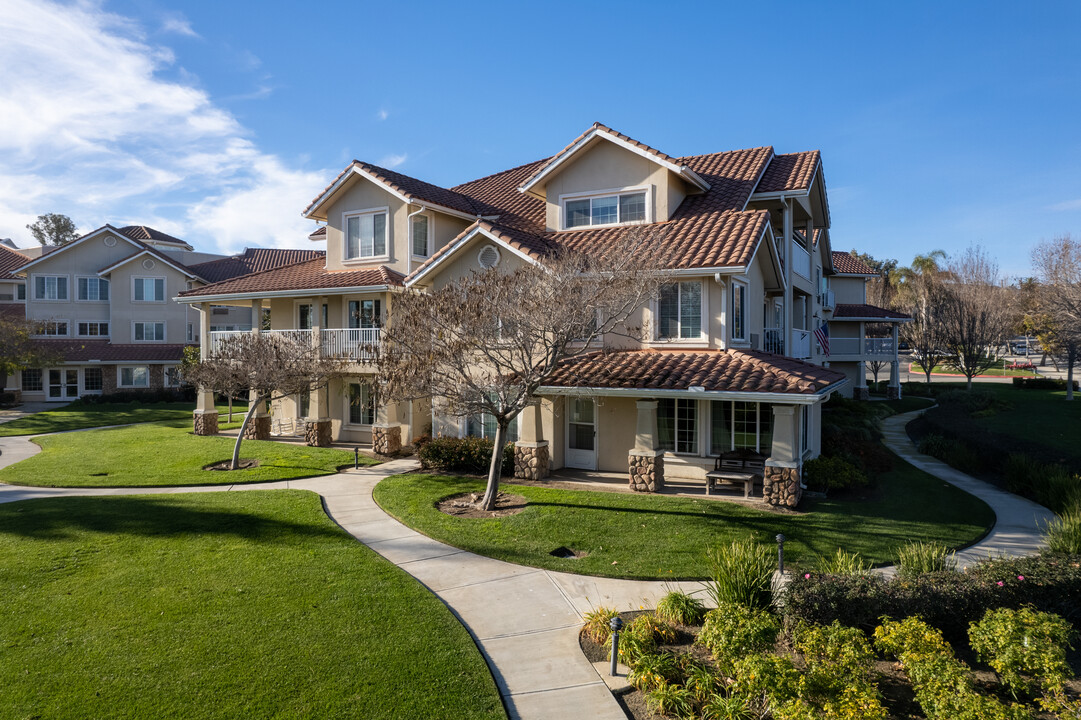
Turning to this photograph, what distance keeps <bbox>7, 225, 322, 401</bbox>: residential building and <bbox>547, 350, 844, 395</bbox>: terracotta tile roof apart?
90.7 ft

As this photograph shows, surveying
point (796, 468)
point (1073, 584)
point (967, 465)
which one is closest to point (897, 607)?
point (1073, 584)

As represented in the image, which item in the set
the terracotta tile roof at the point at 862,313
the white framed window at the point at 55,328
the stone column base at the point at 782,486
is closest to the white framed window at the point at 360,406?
the stone column base at the point at 782,486

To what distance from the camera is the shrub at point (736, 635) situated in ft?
23.1

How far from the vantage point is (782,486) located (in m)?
14.5

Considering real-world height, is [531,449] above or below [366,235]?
below

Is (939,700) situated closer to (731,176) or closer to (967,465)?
(967,465)

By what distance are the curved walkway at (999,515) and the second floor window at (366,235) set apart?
1921cm

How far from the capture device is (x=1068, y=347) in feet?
109

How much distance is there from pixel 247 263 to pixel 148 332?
7636 millimetres

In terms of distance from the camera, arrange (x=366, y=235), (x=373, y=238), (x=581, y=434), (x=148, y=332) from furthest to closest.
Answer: (x=148, y=332), (x=366, y=235), (x=373, y=238), (x=581, y=434)

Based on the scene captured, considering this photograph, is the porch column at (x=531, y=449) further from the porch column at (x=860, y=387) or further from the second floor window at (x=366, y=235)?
the porch column at (x=860, y=387)

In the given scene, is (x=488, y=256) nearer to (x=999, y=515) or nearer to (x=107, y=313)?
(x=999, y=515)

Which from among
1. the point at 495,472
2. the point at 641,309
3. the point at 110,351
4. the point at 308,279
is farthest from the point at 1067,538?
the point at 110,351

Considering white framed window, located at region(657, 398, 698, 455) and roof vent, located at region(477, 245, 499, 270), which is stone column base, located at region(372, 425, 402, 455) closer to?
roof vent, located at region(477, 245, 499, 270)
